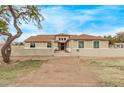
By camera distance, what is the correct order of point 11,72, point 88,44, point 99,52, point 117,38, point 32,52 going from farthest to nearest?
point 117,38 < point 88,44 < point 32,52 < point 99,52 < point 11,72

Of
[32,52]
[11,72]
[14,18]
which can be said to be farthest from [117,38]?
[11,72]

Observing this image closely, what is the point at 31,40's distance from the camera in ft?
113

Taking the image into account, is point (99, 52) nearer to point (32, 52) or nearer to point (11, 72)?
point (32, 52)

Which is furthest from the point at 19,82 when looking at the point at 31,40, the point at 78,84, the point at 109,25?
the point at 31,40

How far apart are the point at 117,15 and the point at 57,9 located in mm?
5701

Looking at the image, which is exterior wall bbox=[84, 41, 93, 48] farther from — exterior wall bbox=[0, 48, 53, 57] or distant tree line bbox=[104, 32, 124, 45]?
distant tree line bbox=[104, 32, 124, 45]

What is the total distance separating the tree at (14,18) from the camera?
770 inches

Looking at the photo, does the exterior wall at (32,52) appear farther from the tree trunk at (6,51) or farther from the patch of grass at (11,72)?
the patch of grass at (11,72)

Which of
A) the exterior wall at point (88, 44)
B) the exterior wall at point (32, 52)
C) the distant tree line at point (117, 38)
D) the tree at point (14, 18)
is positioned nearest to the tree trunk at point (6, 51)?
the tree at point (14, 18)

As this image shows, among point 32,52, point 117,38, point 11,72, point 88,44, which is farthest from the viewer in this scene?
point 117,38

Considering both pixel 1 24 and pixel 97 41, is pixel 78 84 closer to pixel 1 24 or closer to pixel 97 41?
pixel 1 24

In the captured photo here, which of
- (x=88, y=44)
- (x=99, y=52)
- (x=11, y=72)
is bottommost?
(x=11, y=72)

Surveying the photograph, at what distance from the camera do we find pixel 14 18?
19.7m

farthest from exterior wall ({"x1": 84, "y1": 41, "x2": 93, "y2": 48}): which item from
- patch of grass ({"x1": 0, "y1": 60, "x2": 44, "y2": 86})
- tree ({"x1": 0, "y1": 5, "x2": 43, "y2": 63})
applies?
patch of grass ({"x1": 0, "y1": 60, "x2": 44, "y2": 86})
